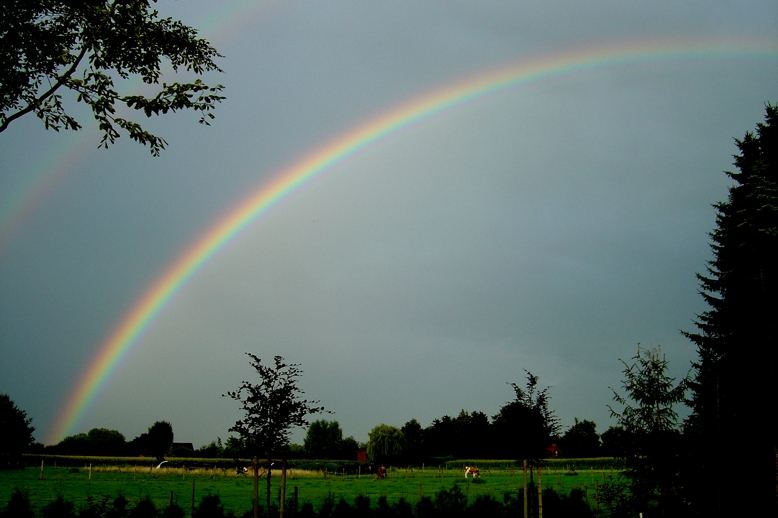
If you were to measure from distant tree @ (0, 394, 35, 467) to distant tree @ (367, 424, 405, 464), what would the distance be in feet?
146

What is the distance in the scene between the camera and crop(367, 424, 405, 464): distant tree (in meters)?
96.3

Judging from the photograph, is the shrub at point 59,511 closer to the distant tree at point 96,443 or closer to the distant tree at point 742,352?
the distant tree at point 742,352

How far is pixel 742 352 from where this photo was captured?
2788 centimetres

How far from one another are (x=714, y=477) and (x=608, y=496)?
345 cm

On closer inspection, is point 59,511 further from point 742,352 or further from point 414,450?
point 414,450

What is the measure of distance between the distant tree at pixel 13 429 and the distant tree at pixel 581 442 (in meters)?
70.0

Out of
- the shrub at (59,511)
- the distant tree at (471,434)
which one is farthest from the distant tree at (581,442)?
the shrub at (59,511)

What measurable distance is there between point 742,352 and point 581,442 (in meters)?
110

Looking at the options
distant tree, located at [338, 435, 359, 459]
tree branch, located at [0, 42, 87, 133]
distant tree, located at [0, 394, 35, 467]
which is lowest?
distant tree, located at [338, 435, 359, 459]

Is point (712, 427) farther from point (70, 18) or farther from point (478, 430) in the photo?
point (478, 430)

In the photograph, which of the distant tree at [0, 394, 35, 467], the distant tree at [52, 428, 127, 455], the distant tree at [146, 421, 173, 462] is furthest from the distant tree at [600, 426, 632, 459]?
the distant tree at [146, 421, 173, 462]

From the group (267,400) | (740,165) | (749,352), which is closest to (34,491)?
(267,400)

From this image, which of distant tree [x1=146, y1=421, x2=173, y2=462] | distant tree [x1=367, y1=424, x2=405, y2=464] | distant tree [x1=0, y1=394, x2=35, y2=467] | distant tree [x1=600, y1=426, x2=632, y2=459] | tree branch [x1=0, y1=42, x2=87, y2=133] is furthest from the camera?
distant tree [x1=146, y1=421, x2=173, y2=462]

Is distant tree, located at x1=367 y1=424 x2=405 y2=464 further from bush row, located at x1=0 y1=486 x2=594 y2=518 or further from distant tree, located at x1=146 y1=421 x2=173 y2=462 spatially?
bush row, located at x1=0 y1=486 x2=594 y2=518
